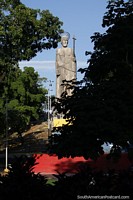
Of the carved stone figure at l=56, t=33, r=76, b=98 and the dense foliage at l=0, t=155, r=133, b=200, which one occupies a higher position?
the carved stone figure at l=56, t=33, r=76, b=98

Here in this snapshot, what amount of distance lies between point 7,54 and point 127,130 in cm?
1631

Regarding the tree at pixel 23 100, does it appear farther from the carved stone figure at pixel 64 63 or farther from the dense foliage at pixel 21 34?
the dense foliage at pixel 21 34

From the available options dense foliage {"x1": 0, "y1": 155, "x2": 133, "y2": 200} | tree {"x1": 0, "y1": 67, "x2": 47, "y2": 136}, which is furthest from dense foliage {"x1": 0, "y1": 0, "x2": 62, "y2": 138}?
dense foliage {"x1": 0, "y1": 155, "x2": 133, "y2": 200}

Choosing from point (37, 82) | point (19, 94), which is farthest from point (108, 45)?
point (37, 82)

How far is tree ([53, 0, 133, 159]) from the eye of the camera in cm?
691

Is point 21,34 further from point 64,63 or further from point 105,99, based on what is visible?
point 105,99

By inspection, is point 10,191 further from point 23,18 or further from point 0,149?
point 0,149

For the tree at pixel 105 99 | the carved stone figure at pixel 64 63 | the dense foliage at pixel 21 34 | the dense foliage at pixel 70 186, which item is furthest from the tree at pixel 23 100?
the dense foliage at pixel 70 186

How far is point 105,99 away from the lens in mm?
7250

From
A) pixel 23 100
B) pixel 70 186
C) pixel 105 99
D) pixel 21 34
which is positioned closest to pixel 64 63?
pixel 23 100

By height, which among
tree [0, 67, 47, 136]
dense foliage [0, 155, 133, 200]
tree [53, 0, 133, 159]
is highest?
tree [0, 67, 47, 136]

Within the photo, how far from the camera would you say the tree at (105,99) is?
691 cm

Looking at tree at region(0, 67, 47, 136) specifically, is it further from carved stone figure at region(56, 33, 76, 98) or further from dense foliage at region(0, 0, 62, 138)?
dense foliage at region(0, 0, 62, 138)

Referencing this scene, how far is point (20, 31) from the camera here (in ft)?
72.6
